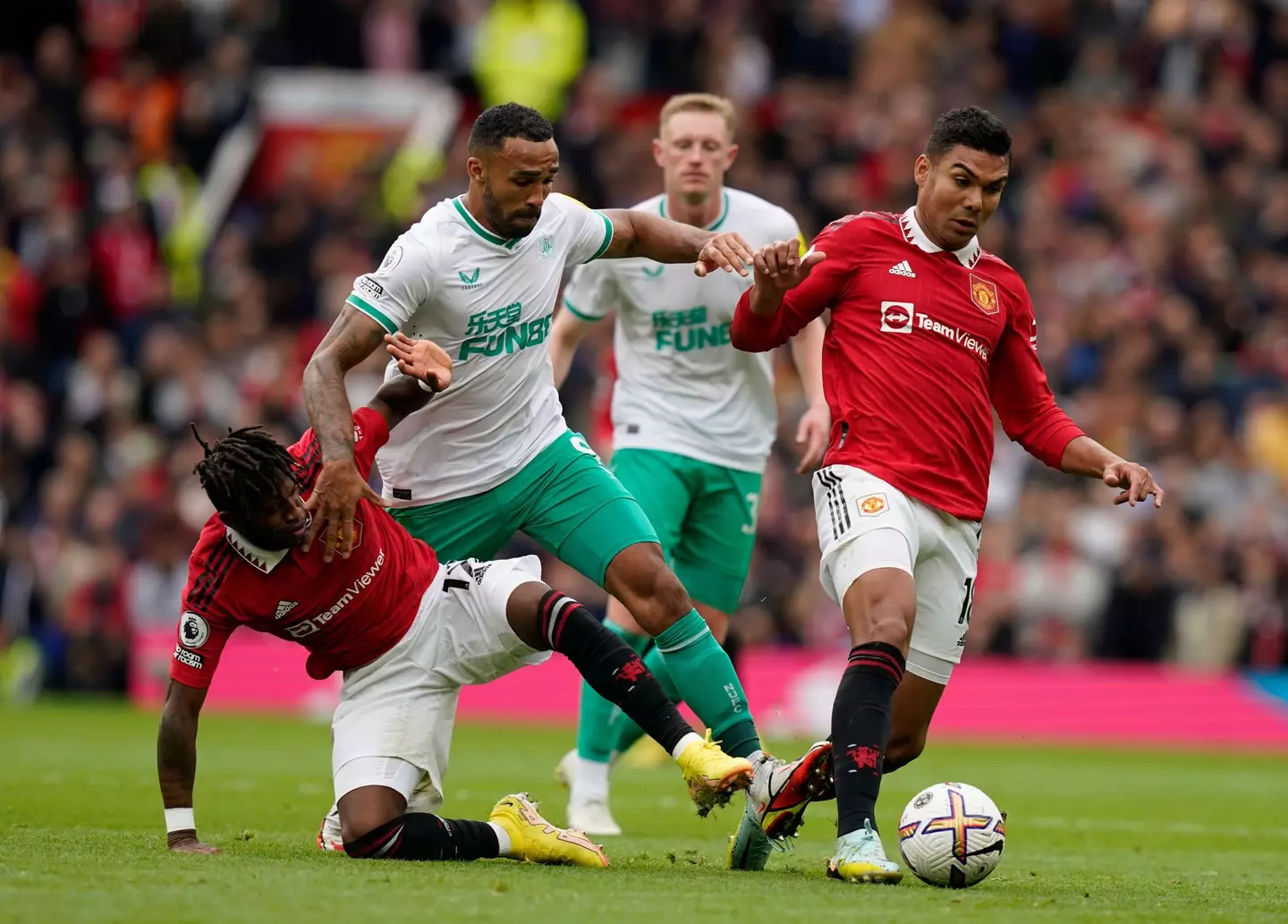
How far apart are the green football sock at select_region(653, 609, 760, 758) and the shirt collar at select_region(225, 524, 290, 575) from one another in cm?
151

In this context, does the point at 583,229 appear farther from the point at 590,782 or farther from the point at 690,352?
the point at 590,782

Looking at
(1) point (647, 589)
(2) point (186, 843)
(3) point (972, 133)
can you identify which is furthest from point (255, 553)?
(3) point (972, 133)

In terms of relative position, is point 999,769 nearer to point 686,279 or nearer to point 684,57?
point 686,279

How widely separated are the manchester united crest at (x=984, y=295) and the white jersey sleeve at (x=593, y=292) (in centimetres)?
250

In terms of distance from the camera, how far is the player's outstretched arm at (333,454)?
6914 millimetres

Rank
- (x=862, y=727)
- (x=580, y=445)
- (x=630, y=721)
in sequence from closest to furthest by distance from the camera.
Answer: (x=862, y=727) < (x=580, y=445) < (x=630, y=721)

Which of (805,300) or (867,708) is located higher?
(805,300)

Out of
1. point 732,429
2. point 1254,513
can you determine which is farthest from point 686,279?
point 1254,513

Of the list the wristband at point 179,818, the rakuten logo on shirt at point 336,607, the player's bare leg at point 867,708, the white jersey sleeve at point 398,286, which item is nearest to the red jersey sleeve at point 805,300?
the player's bare leg at point 867,708

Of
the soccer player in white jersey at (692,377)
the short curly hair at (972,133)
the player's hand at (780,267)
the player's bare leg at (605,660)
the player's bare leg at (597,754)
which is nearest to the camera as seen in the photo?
the player's bare leg at (605,660)

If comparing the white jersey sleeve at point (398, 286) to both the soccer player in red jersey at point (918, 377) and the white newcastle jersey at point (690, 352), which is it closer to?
the soccer player in red jersey at point (918, 377)

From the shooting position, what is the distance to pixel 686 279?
9.54 m

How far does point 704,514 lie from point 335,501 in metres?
3.10

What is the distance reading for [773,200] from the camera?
2052 cm
